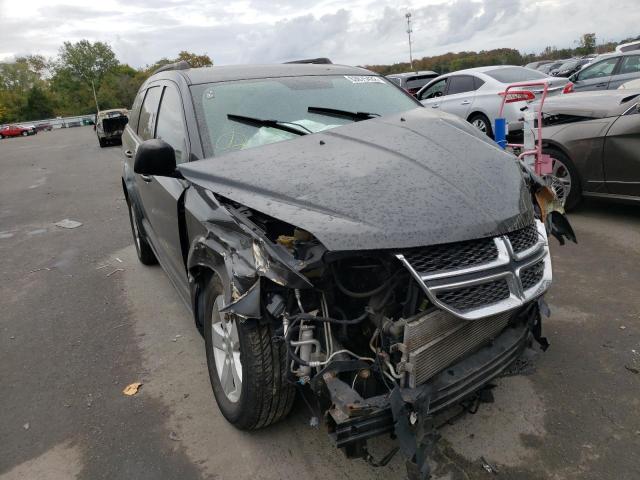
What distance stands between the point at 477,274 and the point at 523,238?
0.43 m

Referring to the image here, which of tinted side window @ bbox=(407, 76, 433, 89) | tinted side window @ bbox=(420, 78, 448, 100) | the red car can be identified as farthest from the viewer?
the red car

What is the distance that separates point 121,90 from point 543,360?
97.8m

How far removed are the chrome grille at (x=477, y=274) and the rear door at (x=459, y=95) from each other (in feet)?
29.2

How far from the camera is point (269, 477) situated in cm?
245

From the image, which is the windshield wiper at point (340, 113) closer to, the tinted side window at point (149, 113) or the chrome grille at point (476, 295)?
the tinted side window at point (149, 113)

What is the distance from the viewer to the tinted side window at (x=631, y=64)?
1085cm

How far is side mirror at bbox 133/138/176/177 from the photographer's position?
2.76 meters

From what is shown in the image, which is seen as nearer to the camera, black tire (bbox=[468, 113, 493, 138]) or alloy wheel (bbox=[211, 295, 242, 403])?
alloy wheel (bbox=[211, 295, 242, 403])

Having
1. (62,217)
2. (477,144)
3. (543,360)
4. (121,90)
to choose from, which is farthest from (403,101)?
(121,90)

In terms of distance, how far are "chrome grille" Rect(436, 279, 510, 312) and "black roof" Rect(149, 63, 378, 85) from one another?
227cm

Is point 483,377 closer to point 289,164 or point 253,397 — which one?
point 253,397

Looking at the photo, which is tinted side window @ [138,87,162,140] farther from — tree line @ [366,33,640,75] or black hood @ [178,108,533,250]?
tree line @ [366,33,640,75]

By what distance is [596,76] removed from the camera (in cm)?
1166

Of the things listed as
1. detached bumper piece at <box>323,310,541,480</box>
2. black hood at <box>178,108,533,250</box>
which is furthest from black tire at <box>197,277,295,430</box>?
black hood at <box>178,108,533,250</box>
